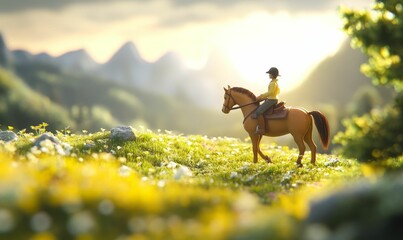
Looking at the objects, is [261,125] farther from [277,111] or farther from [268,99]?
[268,99]

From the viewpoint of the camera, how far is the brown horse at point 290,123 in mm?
18516

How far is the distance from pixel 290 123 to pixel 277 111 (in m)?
0.72

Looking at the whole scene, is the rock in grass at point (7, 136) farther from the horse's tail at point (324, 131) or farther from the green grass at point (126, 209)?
the horse's tail at point (324, 131)

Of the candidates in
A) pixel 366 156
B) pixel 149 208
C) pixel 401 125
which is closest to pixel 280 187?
pixel 366 156

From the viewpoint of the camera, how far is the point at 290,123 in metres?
18.8

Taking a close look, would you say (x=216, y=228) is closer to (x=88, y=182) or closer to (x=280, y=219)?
(x=280, y=219)

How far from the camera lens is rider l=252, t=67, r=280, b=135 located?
61.5 ft

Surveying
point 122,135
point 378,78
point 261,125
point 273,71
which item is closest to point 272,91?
point 273,71

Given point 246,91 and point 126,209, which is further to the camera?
point 246,91

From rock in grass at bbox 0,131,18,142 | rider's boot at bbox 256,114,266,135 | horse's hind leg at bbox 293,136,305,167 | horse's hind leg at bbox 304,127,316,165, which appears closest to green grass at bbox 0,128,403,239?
horse's hind leg at bbox 293,136,305,167

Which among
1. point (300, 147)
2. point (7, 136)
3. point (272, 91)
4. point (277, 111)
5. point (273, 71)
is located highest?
point (273, 71)

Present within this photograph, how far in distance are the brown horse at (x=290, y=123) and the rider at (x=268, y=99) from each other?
251mm

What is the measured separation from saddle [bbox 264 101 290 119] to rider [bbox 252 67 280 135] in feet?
0.62

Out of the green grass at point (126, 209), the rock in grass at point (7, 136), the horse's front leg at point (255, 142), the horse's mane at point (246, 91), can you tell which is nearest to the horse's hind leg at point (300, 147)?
the horse's front leg at point (255, 142)
